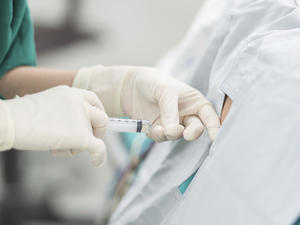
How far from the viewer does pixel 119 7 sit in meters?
2.84

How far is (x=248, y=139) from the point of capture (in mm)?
604

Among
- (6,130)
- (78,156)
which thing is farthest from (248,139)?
(78,156)

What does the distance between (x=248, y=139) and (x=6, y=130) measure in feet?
1.23

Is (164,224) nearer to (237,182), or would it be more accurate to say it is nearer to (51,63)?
(237,182)

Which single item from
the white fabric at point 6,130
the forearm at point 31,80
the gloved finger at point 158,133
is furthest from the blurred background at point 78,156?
the white fabric at point 6,130

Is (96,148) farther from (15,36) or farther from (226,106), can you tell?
(15,36)

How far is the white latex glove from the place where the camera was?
74 cm

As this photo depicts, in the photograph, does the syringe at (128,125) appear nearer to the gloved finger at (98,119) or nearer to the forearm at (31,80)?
the gloved finger at (98,119)

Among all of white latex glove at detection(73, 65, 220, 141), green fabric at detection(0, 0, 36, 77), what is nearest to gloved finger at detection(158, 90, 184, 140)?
white latex glove at detection(73, 65, 220, 141)

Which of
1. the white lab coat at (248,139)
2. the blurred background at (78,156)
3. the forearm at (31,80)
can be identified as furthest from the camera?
the blurred background at (78,156)

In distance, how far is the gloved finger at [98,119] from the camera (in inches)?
27.6

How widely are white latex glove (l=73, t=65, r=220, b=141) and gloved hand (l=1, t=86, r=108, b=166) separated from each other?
131 mm

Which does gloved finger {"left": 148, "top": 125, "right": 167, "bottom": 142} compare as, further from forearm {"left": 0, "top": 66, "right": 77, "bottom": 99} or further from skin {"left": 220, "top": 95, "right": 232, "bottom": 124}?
forearm {"left": 0, "top": 66, "right": 77, "bottom": 99}

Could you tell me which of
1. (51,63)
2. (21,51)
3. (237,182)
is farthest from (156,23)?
(237,182)
